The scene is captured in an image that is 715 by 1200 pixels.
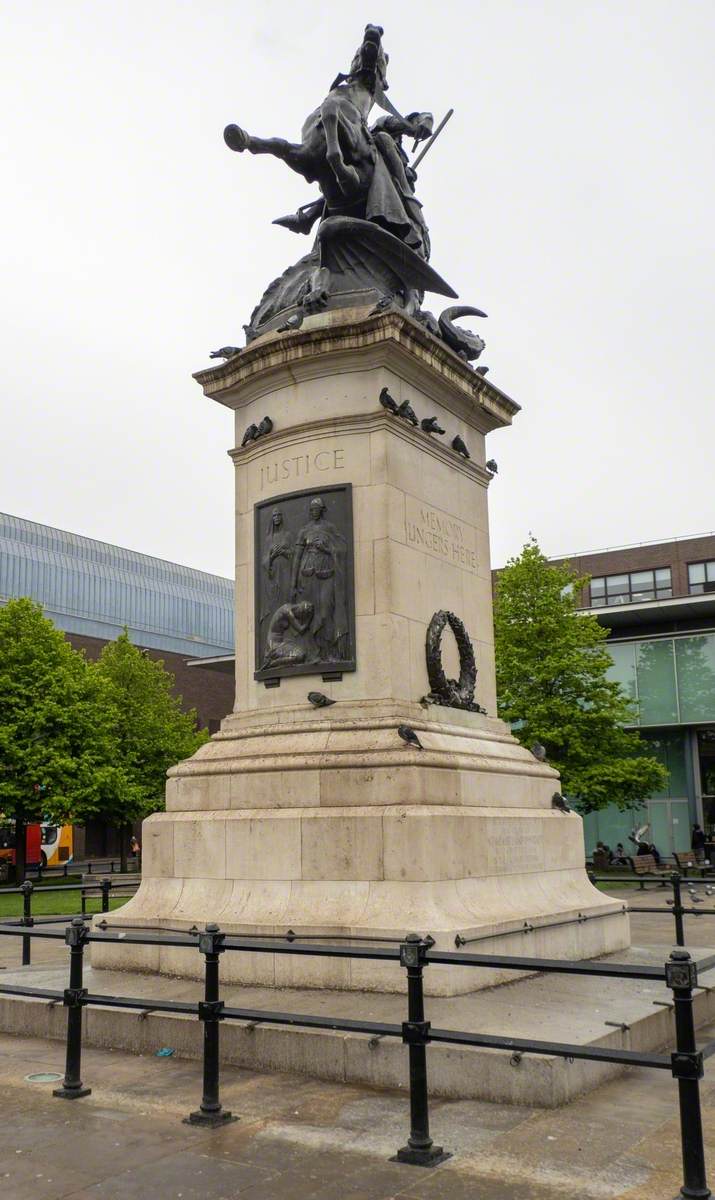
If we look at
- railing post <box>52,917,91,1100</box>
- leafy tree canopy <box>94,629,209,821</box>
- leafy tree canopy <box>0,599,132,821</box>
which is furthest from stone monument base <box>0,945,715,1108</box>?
leafy tree canopy <box>94,629,209,821</box>

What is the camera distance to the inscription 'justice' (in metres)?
11.6

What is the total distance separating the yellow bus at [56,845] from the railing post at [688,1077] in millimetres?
56100

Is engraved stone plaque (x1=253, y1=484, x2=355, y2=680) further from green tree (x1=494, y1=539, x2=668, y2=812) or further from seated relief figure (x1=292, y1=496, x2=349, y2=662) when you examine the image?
green tree (x1=494, y1=539, x2=668, y2=812)

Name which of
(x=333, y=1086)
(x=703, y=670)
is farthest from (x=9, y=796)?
(x=333, y=1086)

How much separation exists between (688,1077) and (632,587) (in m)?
58.3

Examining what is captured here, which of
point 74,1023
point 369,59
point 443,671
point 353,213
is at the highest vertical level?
point 369,59

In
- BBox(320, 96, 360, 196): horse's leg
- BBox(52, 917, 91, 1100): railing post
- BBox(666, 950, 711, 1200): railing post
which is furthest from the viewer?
BBox(320, 96, 360, 196): horse's leg

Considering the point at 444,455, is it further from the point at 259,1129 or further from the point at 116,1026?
the point at 259,1129

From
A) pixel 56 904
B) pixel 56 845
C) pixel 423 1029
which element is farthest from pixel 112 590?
pixel 423 1029

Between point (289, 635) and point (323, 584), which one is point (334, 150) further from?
point (289, 635)

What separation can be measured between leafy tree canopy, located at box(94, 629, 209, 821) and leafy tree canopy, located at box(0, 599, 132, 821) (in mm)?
3697

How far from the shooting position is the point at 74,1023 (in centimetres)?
745

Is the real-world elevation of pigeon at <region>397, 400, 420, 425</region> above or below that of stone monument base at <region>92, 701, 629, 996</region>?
above

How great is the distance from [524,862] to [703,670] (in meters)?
38.1
